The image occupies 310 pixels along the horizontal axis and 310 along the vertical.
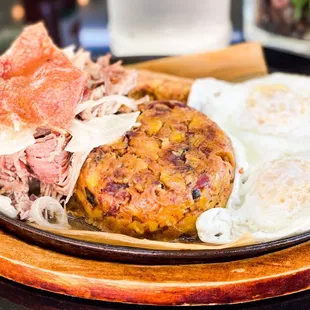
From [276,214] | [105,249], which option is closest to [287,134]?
[276,214]

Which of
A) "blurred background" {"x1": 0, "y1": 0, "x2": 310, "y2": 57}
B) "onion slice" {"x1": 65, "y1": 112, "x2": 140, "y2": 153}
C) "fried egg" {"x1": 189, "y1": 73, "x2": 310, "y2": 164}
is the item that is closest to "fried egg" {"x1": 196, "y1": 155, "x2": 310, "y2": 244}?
"fried egg" {"x1": 189, "y1": 73, "x2": 310, "y2": 164}

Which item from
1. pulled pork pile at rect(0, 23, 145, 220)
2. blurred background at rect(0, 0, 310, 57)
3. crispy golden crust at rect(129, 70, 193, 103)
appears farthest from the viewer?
blurred background at rect(0, 0, 310, 57)

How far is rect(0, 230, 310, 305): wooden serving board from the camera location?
5.09 feet

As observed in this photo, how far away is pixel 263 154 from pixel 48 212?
0.64 metres

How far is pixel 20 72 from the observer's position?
197cm

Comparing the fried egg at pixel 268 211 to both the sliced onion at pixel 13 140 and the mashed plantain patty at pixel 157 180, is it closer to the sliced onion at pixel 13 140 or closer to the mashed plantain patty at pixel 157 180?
the mashed plantain patty at pixel 157 180

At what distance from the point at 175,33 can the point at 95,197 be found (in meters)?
1.95

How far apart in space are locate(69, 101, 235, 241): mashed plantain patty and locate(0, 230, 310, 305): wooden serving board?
15 centimetres

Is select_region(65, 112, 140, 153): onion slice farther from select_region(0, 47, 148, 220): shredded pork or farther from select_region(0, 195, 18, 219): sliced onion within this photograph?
select_region(0, 195, 18, 219): sliced onion

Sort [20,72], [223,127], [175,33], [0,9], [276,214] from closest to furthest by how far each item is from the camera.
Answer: [276,214], [20,72], [223,127], [175,33], [0,9]

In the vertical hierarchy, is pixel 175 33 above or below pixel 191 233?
below

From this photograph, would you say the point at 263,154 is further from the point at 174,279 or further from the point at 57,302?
the point at 57,302

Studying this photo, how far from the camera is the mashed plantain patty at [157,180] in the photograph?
67.1 inches

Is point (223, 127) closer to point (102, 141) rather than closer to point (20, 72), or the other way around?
point (102, 141)
